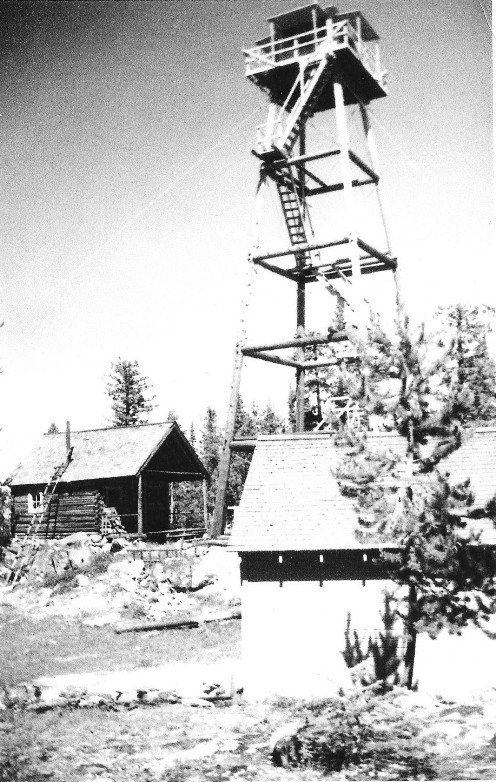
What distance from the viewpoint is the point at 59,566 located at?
25766mm

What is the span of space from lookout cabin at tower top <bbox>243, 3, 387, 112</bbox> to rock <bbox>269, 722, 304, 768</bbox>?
42.4 ft

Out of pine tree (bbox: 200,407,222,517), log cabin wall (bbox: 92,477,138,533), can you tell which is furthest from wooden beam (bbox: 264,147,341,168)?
pine tree (bbox: 200,407,222,517)

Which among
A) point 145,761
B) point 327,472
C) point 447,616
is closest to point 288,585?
point 327,472

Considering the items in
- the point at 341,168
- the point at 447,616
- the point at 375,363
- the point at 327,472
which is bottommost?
the point at 447,616

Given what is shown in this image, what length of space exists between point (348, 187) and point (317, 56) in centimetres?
315

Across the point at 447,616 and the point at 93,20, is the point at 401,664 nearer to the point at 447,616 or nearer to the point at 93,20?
the point at 447,616

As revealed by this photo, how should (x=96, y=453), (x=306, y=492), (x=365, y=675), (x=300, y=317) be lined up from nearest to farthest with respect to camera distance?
(x=365, y=675) → (x=306, y=492) → (x=300, y=317) → (x=96, y=453)

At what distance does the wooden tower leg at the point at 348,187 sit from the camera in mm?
14648

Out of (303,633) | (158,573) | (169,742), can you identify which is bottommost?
(169,742)

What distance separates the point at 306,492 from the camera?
42.9ft

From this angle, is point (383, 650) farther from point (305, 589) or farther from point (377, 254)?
point (377, 254)

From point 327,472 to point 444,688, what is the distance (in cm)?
448

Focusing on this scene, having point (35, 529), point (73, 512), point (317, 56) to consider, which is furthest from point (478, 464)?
point (35, 529)

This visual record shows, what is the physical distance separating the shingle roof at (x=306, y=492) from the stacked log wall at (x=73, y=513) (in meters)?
20.0
